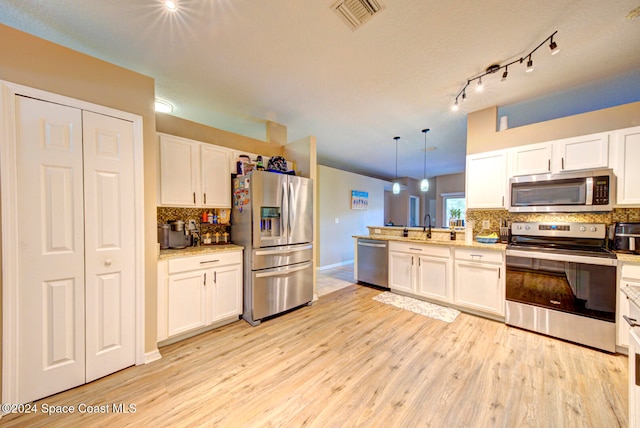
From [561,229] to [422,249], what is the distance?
1.49 meters

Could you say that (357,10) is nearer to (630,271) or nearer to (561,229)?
(561,229)

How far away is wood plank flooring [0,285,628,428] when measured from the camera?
1.44 metres

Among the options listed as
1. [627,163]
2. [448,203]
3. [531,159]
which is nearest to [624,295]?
[627,163]

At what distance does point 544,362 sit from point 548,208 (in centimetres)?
165

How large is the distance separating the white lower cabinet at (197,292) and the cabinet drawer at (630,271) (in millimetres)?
3842

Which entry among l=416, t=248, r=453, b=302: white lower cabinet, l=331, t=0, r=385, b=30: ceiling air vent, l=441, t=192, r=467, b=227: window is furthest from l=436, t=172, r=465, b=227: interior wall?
l=331, t=0, r=385, b=30: ceiling air vent

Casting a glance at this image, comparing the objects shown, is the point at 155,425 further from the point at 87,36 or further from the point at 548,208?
the point at 548,208

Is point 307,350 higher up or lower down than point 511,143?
lower down

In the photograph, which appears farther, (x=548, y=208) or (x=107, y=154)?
(x=548, y=208)

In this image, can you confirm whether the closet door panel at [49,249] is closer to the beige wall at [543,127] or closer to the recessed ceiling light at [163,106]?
the recessed ceiling light at [163,106]

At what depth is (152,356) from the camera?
6.63ft

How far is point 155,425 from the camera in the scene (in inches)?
55.0

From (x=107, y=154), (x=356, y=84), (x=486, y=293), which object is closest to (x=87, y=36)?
(x=107, y=154)

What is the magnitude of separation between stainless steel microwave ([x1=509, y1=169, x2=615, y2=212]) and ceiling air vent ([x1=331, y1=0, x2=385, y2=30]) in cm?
258
